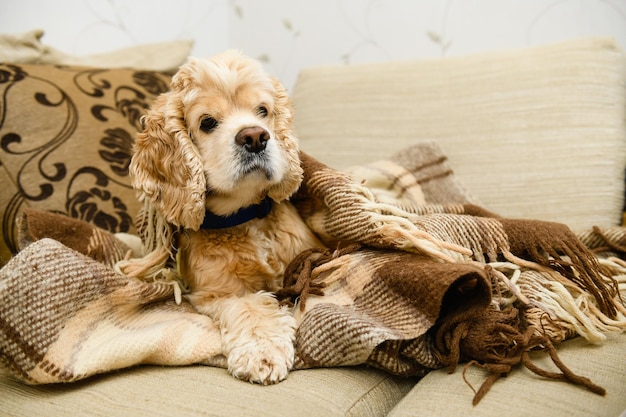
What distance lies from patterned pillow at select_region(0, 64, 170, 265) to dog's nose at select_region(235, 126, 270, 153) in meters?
0.57

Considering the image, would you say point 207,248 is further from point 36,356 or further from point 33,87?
point 33,87

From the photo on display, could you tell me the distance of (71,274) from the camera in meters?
0.90

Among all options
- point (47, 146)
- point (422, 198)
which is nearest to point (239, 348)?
point (422, 198)

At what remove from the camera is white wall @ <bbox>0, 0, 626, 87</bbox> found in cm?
179

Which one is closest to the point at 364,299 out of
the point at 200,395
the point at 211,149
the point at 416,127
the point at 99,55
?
the point at 200,395

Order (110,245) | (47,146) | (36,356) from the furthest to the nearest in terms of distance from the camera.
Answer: (47,146) → (110,245) → (36,356)

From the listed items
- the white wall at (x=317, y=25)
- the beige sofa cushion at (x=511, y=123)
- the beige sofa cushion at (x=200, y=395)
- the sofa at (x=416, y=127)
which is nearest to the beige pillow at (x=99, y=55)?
the sofa at (x=416, y=127)

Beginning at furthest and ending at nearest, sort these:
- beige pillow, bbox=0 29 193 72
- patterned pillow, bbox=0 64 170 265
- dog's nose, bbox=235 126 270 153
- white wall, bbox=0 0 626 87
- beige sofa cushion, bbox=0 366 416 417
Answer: white wall, bbox=0 0 626 87 → beige pillow, bbox=0 29 193 72 → patterned pillow, bbox=0 64 170 265 → dog's nose, bbox=235 126 270 153 → beige sofa cushion, bbox=0 366 416 417

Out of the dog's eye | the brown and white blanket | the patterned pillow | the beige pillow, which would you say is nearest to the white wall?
the beige pillow

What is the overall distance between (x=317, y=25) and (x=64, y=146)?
4.18ft

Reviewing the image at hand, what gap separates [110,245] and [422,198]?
2.67 ft

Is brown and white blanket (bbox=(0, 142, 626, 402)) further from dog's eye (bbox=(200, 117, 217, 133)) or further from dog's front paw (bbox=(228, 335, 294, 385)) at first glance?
dog's eye (bbox=(200, 117, 217, 133))

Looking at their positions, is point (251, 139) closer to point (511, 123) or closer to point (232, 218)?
point (232, 218)

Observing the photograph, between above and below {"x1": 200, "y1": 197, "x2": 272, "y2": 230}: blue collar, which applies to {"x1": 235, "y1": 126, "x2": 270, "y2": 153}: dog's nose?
above
